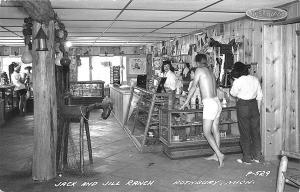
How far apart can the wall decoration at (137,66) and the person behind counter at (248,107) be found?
37.8 feet

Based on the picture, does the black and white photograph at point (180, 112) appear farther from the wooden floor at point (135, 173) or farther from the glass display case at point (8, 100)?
the glass display case at point (8, 100)

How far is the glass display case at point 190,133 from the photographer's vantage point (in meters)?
6.47

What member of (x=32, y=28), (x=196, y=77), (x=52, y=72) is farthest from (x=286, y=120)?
(x=32, y=28)

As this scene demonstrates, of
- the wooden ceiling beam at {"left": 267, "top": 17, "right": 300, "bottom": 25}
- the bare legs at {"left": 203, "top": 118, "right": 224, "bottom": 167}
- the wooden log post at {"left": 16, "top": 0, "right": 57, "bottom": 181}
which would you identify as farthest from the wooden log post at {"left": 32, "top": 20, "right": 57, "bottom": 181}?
the wooden ceiling beam at {"left": 267, "top": 17, "right": 300, "bottom": 25}

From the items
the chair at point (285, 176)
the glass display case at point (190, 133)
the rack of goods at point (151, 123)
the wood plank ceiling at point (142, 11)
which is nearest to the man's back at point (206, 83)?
the glass display case at point (190, 133)

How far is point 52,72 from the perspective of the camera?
17.2 feet

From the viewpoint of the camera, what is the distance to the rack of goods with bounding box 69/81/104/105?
14674 mm

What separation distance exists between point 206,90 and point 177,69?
18.8 feet

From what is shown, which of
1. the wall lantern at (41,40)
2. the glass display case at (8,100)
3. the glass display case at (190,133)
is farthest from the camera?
the glass display case at (8,100)

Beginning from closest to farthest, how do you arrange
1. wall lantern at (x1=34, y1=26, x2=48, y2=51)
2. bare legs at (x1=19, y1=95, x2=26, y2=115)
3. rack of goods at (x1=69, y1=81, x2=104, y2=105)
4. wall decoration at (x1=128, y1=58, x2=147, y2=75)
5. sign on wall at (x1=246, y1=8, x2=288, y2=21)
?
1. wall lantern at (x1=34, y1=26, x2=48, y2=51)
2. sign on wall at (x1=246, y1=8, x2=288, y2=21)
3. bare legs at (x1=19, y1=95, x2=26, y2=115)
4. rack of goods at (x1=69, y1=81, x2=104, y2=105)
5. wall decoration at (x1=128, y1=58, x2=147, y2=75)

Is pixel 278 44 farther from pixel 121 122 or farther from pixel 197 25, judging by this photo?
pixel 121 122

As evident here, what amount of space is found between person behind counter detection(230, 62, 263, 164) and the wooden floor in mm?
321

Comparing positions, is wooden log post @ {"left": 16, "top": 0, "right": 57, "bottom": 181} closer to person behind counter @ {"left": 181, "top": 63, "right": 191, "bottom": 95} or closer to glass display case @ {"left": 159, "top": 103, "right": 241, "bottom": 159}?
glass display case @ {"left": 159, "top": 103, "right": 241, "bottom": 159}

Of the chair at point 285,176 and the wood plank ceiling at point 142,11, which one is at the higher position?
the wood plank ceiling at point 142,11
